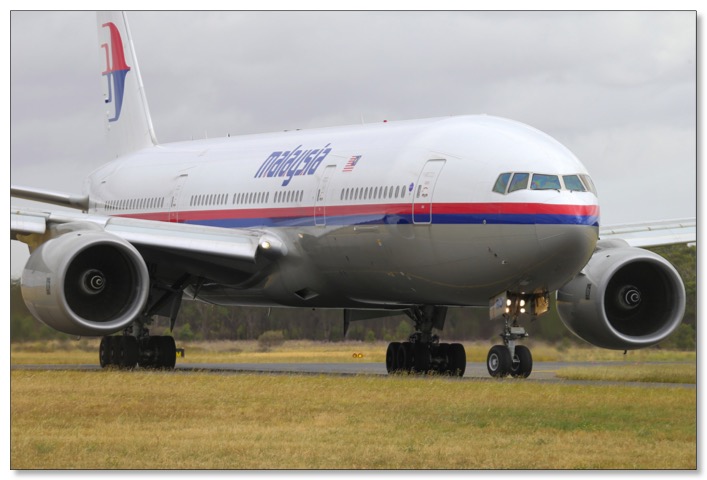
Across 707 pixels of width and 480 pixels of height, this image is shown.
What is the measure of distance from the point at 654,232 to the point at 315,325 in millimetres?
9077

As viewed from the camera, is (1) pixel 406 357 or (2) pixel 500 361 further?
(1) pixel 406 357

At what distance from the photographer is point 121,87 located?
38.9 metres

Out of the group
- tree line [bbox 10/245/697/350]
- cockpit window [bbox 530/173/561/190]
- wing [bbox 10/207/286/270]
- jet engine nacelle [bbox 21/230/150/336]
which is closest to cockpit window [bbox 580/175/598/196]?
cockpit window [bbox 530/173/561/190]

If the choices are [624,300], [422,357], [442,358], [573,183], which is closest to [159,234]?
[422,357]

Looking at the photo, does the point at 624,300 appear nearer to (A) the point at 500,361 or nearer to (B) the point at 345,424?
(A) the point at 500,361

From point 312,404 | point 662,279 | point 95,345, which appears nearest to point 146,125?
point 95,345

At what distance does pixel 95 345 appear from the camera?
34.5m

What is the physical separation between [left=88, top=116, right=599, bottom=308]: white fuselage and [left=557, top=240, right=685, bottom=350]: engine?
2157mm

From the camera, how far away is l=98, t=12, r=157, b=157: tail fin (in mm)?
37844

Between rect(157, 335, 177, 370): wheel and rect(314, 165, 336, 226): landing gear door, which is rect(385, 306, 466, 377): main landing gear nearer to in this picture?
rect(314, 165, 336, 226): landing gear door

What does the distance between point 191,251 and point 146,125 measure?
38.0 feet

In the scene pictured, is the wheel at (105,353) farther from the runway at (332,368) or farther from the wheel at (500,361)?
the wheel at (500,361)
